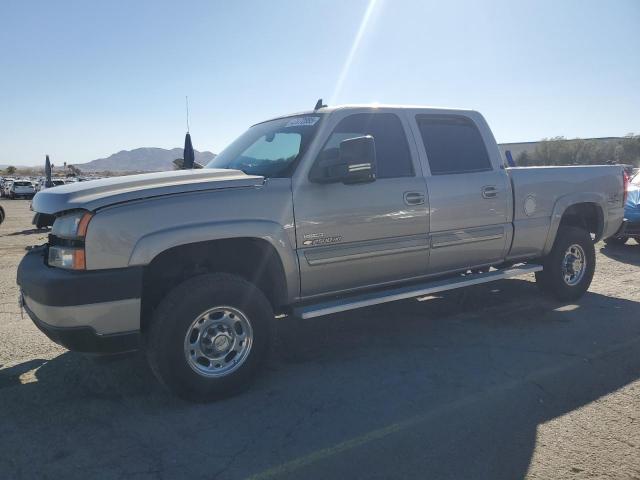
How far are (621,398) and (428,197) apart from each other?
6.89 ft

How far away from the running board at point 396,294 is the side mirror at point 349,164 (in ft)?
3.14

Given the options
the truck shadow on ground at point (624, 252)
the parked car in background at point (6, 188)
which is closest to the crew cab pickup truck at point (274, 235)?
the truck shadow on ground at point (624, 252)

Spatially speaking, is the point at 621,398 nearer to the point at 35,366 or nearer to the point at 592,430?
the point at 592,430

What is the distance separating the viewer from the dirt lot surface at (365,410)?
9.03 ft

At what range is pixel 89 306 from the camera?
10.2 ft

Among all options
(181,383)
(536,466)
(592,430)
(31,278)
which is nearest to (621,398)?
(592,430)

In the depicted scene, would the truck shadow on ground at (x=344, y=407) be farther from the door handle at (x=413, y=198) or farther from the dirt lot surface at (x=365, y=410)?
the door handle at (x=413, y=198)

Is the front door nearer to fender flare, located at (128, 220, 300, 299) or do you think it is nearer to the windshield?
fender flare, located at (128, 220, 300, 299)

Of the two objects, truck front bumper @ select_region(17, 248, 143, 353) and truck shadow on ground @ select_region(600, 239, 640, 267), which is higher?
truck front bumper @ select_region(17, 248, 143, 353)

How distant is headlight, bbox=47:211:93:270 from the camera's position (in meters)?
3.09

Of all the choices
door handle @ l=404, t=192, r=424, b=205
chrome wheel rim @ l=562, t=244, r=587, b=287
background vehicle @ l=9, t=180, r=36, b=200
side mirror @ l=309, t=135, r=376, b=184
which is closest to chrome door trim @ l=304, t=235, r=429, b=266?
door handle @ l=404, t=192, r=424, b=205

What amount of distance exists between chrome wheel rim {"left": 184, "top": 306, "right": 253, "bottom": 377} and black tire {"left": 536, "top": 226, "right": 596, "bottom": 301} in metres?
3.78

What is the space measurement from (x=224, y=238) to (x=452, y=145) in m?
2.60

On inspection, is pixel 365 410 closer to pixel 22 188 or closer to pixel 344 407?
pixel 344 407
